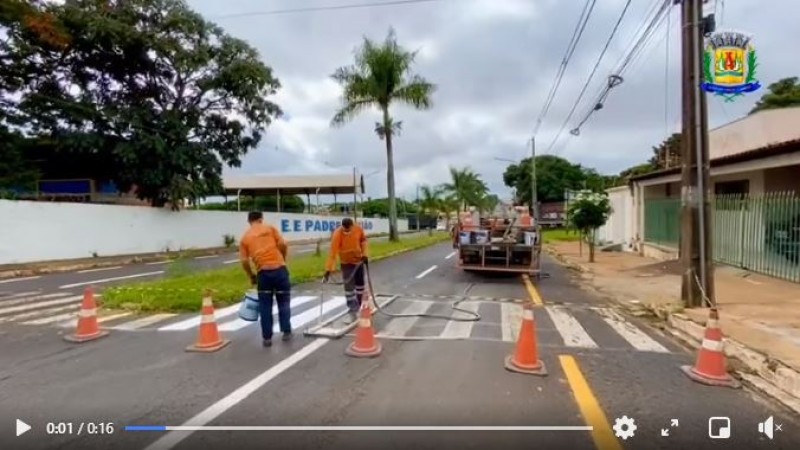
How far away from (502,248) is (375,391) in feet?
37.6

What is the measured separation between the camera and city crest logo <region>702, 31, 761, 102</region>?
9.86 meters

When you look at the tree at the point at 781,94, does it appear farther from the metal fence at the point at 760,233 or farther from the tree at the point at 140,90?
the tree at the point at 140,90

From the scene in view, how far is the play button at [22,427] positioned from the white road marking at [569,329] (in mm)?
5905

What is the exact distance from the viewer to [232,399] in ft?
16.9

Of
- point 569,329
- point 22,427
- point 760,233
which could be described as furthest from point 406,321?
point 760,233

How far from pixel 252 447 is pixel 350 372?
2.01m

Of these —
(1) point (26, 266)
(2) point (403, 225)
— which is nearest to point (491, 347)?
(1) point (26, 266)

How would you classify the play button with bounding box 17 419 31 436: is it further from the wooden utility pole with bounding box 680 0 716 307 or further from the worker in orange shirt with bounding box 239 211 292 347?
the wooden utility pole with bounding box 680 0 716 307

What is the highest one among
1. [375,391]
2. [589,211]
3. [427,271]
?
[589,211]

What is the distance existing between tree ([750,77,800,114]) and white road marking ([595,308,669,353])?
36082 millimetres

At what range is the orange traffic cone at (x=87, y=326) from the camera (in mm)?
7750

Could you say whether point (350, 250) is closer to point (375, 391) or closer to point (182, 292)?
point (375, 391)

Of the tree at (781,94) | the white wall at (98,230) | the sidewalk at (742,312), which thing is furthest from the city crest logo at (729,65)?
the tree at (781,94)

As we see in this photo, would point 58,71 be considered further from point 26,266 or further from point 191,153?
point 26,266
